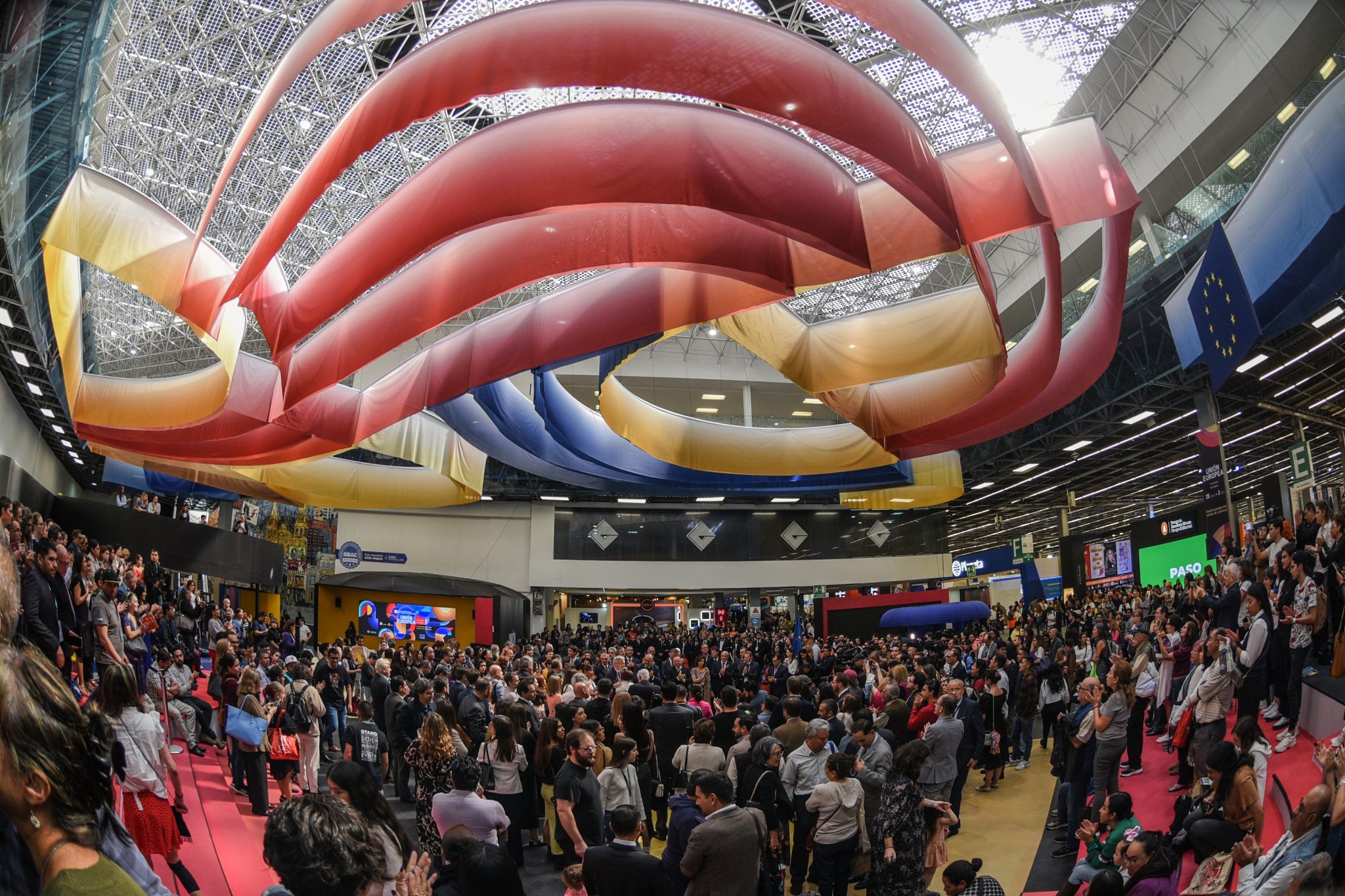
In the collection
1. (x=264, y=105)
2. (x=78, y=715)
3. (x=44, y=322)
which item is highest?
Result: (x=44, y=322)

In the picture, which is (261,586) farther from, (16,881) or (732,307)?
(16,881)

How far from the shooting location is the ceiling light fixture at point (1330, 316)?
656 inches

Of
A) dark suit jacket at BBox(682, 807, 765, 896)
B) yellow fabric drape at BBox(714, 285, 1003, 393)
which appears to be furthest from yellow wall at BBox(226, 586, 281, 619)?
dark suit jacket at BBox(682, 807, 765, 896)

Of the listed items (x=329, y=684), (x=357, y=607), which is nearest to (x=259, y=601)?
(x=357, y=607)

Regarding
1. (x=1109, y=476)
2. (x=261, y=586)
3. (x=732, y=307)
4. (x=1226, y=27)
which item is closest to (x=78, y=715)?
(x=732, y=307)

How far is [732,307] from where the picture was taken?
8.33 meters

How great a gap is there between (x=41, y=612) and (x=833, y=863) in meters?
6.57

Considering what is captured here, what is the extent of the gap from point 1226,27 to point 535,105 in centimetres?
1489

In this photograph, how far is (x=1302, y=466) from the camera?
13.4m

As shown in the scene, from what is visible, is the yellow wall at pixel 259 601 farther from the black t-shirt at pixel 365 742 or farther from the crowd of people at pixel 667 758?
the black t-shirt at pixel 365 742

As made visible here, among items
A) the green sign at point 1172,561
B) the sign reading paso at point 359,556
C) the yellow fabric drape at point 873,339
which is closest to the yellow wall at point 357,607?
the sign reading paso at point 359,556

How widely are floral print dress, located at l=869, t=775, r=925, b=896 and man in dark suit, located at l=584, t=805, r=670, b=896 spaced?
2.11m

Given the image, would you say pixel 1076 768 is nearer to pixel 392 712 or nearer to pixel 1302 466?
pixel 392 712

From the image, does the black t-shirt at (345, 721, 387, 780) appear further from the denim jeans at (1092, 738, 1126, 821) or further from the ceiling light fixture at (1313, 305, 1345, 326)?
Result: the ceiling light fixture at (1313, 305, 1345, 326)
